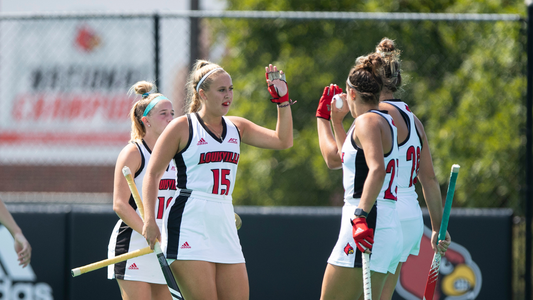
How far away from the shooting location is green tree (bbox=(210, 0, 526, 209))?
6730 mm

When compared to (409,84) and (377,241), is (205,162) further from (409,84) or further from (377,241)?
(409,84)

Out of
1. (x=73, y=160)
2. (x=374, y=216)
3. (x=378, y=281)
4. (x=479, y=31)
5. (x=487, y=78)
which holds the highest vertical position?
(x=479, y=31)

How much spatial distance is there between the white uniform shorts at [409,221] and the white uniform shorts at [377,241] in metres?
0.18

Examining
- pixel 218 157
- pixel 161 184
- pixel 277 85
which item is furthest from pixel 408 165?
pixel 161 184

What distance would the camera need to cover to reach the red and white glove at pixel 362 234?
2.81 metres

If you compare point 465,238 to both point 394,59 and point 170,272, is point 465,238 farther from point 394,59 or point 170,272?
point 170,272

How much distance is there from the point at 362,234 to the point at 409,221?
1.78ft

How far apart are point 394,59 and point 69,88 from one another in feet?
17.5

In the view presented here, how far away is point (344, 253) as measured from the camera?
2.99 m

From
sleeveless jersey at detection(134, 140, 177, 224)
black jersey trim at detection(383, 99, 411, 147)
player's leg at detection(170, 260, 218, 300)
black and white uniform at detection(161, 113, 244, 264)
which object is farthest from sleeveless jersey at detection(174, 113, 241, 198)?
black jersey trim at detection(383, 99, 411, 147)

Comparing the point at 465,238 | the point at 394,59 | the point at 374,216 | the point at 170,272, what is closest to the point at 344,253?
the point at 374,216

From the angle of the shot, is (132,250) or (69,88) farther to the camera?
(69,88)

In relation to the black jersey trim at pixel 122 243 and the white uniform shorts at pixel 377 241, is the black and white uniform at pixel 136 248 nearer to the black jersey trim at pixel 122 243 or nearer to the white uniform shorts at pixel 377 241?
the black jersey trim at pixel 122 243

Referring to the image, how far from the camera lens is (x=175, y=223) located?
312 cm
